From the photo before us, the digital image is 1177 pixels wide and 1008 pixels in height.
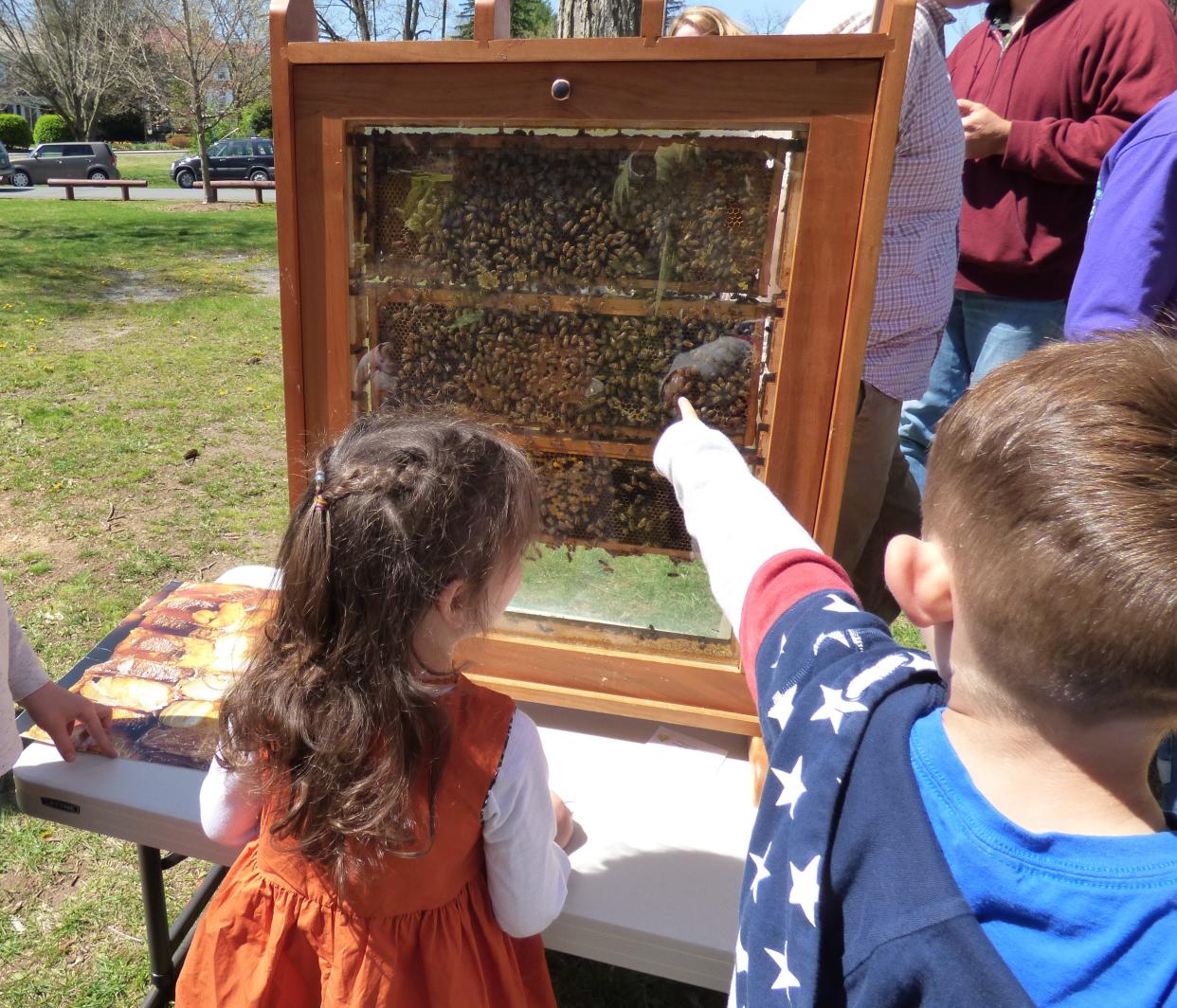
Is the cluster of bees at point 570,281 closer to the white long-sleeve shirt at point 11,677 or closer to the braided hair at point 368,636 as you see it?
the braided hair at point 368,636

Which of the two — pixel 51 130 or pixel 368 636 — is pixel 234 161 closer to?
pixel 51 130

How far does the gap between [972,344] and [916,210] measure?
1065 mm

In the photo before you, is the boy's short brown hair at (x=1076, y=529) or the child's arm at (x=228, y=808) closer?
the boy's short brown hair at (x=1076, y=529)

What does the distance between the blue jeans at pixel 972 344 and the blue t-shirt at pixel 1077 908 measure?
1.85m

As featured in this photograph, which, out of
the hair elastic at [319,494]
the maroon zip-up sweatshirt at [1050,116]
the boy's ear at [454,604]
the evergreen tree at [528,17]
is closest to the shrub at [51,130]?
the evergreen tree at [528,17]

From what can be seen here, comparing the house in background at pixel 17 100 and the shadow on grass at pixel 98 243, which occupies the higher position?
the house in background at pixel 17 100

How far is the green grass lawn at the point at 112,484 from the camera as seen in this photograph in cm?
235

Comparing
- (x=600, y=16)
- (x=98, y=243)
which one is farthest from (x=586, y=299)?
(x=98, y=243)

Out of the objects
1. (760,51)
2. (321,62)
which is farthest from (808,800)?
(321,62)

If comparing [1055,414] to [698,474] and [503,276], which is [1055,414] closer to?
[698,474]

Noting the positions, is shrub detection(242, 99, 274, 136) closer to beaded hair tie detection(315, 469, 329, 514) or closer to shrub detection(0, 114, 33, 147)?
shrub detection(0, 114, 33, 147)

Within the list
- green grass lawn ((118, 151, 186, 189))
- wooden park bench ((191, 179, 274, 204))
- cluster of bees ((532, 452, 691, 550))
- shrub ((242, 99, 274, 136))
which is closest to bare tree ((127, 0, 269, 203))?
wooden park bench ((191, 179, 274, 204))

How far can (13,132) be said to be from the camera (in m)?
30.2

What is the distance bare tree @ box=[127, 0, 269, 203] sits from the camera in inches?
719
